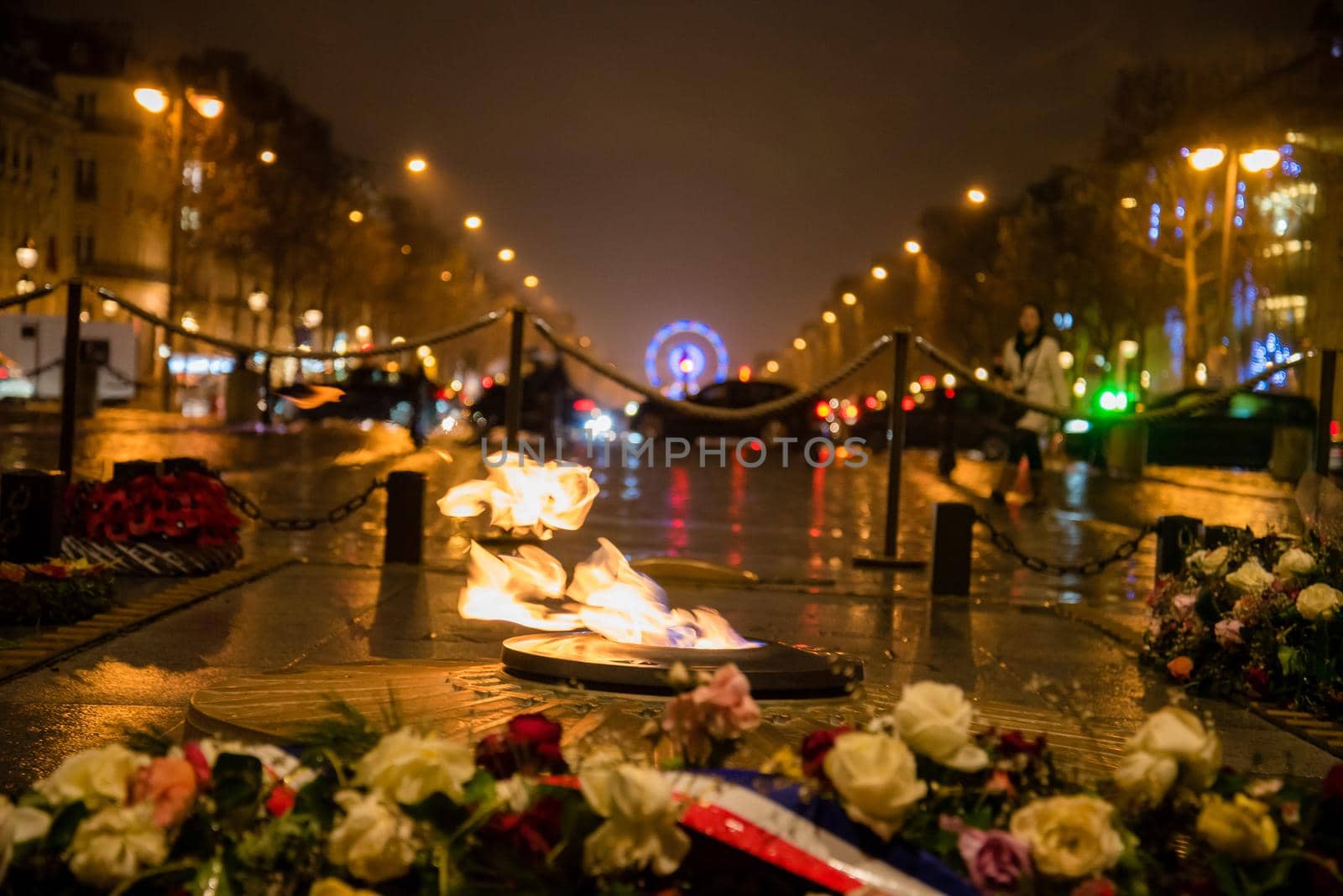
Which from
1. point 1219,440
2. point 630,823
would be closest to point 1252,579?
point 630,823

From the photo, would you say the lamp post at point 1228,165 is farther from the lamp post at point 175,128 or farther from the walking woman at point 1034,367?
the lamp post at point 175,128

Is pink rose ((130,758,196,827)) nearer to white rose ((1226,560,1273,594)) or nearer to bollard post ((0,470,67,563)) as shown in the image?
white rose ((1226,560,1273,594))

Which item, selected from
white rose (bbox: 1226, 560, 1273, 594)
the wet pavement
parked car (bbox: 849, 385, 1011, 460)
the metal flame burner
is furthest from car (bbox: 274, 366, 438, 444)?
the metal flame burner

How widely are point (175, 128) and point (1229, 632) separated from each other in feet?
123

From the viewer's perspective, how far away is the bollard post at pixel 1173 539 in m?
8.38

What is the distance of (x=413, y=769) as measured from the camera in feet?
8.85

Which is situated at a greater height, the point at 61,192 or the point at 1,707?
the point at 61,192

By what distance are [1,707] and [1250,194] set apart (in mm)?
53229

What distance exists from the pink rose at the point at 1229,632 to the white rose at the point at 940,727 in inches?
156

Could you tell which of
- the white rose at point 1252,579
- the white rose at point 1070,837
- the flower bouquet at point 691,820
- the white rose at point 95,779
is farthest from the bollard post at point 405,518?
the white rose at point 1070,837

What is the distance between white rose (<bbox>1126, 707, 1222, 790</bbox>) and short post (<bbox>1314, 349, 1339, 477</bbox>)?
900 centimetres

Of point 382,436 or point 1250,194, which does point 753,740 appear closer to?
point 382,436

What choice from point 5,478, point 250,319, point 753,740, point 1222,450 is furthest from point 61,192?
point 753,740

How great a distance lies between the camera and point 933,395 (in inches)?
1521
